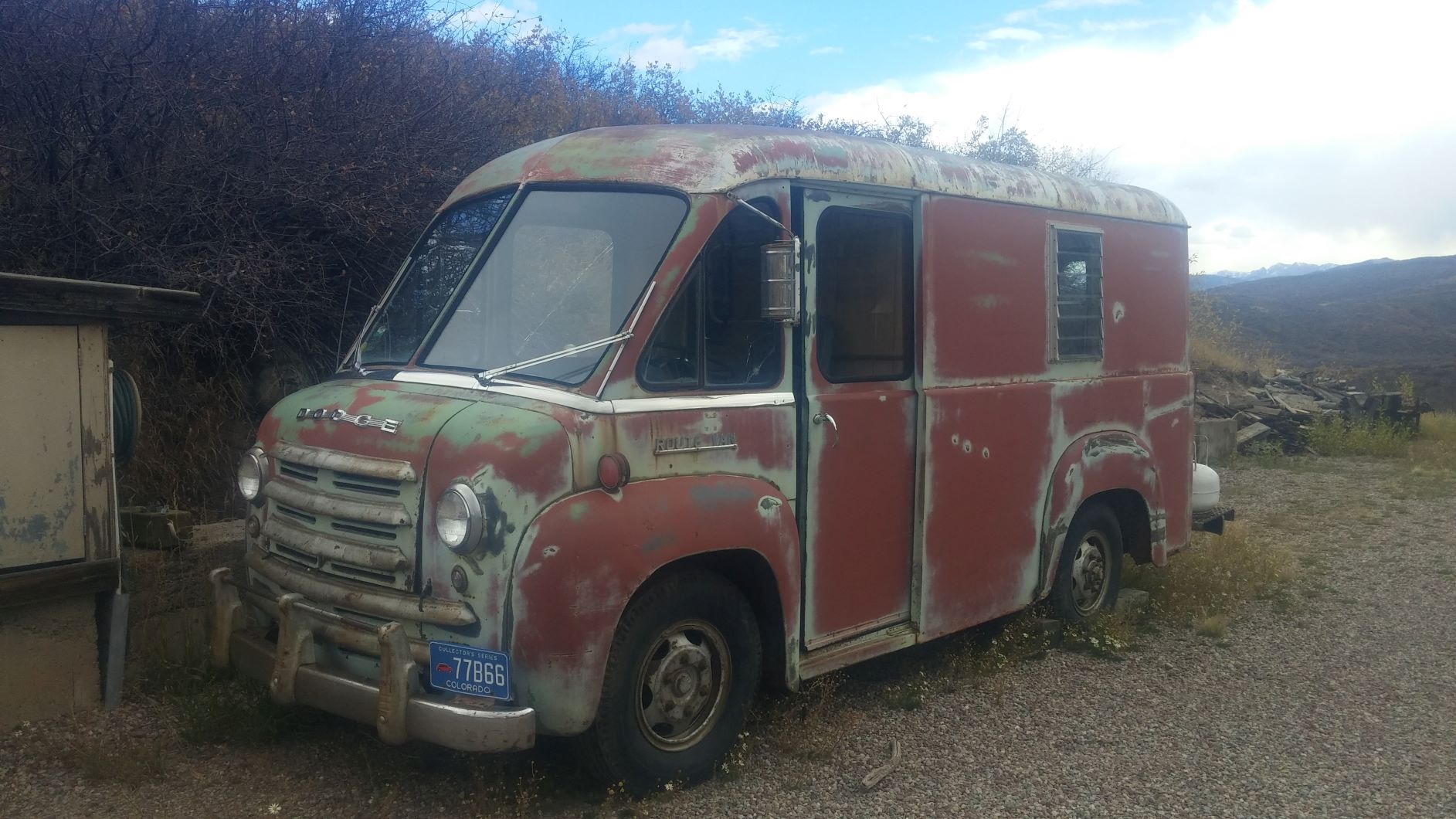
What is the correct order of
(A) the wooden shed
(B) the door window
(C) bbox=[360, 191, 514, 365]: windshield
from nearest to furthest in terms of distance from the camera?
(A) the wooden shed < (C) bbox=[360, 191, 514, 365]: windshield < (B) the door window

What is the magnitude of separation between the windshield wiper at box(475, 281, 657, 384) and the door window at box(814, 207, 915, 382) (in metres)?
0.95

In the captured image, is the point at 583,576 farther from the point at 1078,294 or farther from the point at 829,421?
the point at 1078,294

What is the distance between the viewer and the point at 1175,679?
19.7 feet

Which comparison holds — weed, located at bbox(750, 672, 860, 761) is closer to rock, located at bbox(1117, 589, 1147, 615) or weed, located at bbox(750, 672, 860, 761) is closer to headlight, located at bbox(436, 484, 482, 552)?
headlight, located at bbox(436, 484, 482, 552)

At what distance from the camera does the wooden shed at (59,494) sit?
457 cm

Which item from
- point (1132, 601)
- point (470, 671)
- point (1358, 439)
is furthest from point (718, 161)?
point (1358, 439)

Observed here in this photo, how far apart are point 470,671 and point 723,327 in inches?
65.4

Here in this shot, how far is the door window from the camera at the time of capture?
4.95 meters

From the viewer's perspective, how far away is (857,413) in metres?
5.02

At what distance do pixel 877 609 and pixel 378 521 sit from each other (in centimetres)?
234

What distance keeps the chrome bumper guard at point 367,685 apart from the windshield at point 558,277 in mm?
1098

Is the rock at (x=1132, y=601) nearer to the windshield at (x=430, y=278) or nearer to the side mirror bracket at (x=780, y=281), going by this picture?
the side mirror bracket at (x=780, y=281)

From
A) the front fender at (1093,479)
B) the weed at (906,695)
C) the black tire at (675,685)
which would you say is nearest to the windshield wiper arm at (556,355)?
the black tire at (675,685)

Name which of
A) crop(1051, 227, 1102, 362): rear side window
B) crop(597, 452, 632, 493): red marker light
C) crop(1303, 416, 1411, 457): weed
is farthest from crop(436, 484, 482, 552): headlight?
crop(1303, 416, 1411, 457): weed
